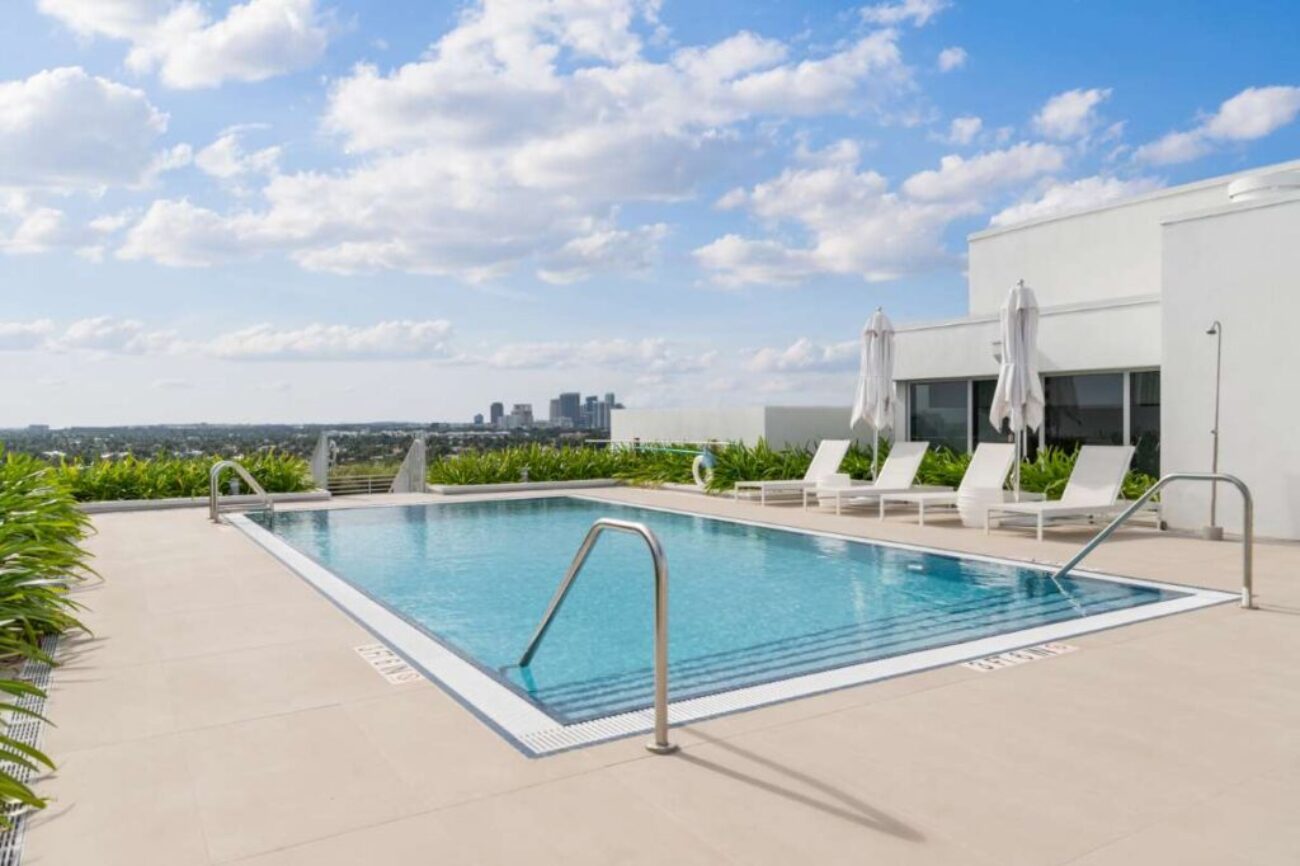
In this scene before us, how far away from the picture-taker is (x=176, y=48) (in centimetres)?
1255

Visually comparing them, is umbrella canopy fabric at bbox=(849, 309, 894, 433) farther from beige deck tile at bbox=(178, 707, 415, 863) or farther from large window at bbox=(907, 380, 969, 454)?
beige deck tile at bbox=(178, 707, 415, 863)

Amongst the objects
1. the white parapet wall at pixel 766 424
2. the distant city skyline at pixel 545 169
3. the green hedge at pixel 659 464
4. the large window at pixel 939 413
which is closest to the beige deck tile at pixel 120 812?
the distant city skyline at pixel 545 169

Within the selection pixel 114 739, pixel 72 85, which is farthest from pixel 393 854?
pixel 72 85

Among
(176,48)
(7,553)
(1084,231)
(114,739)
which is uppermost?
(176,48)

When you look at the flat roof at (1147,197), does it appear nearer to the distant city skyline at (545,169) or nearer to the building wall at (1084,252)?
the building wall at (1084,252)

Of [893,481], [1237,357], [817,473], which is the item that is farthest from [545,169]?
[1237,357]

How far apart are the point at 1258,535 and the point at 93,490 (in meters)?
17.8

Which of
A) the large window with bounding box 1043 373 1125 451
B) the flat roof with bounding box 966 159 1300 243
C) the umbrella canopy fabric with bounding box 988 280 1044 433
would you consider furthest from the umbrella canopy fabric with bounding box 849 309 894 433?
the flat roof with bounding box 966 159 1300 243

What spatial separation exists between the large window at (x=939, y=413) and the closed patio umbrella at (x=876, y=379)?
2.52 metres

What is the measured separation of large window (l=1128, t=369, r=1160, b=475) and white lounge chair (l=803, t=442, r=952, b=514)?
3.12 metres

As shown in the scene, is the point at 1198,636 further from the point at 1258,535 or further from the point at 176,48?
the point at 176,48

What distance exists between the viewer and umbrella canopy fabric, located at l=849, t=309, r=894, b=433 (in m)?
15.1

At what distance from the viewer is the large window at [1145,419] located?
13859 millimetres

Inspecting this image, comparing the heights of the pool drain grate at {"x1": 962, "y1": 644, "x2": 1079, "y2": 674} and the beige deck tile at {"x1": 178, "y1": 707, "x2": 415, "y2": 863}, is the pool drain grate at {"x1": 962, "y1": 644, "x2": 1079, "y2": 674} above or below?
above
